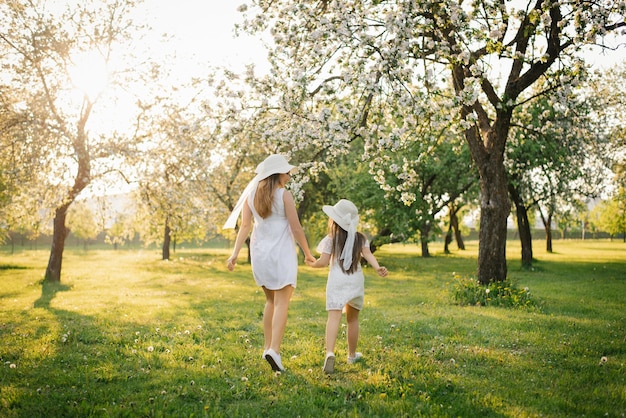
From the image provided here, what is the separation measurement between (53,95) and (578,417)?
22.4 metres

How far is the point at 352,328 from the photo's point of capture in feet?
22.7

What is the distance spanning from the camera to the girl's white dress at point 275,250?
6.52m

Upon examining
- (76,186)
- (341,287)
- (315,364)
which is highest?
(76,186)

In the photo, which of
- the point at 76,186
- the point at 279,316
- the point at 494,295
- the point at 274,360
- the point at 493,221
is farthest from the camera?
the point at 76,186

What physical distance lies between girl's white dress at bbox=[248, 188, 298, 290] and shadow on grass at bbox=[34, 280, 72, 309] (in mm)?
10374

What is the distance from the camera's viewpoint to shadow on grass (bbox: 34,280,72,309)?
15048 millimetres

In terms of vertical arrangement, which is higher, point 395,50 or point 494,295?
point 395,50

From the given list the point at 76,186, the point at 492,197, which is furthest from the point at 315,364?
the point at 76,186

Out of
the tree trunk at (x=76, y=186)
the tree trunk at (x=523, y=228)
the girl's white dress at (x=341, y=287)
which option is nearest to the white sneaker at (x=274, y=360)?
the girl's white dress at (x=341, y=287)

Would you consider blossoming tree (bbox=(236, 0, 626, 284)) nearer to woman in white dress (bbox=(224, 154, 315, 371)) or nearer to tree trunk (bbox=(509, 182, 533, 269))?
woman in white dress (bbox=(224, 154, 315, 371))

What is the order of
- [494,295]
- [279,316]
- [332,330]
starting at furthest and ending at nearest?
[494,295], [332,330], [279,316]

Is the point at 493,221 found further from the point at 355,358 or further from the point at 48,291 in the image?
the point at 48,291

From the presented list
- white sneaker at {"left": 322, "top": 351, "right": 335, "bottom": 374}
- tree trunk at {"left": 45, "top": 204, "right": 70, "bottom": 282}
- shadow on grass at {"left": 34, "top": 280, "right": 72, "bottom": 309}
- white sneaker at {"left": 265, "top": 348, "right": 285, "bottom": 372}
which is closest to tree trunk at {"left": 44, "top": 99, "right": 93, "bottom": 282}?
tree trunk at {"left": 45, "top": 204, "right": 70, "bottom": 282}

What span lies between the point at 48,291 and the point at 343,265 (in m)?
16.4
